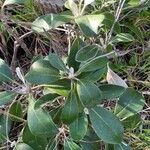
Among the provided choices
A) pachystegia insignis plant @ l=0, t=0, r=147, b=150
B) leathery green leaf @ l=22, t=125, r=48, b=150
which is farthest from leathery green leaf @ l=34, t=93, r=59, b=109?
leathery green leaf @ l=22, t=125, r=48, b=150

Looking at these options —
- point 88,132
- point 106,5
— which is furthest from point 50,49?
point 88,132

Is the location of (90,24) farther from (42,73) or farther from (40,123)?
(40,123)

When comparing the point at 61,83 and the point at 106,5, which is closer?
the point at 61,83

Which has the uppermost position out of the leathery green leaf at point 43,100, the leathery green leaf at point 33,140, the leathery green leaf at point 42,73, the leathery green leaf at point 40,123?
the leathery green leaf at point 42,73

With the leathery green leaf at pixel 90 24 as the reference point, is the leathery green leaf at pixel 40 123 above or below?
below

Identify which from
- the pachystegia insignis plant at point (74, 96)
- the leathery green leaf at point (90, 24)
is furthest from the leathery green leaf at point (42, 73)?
the leathery green leaf at point (90, 24)

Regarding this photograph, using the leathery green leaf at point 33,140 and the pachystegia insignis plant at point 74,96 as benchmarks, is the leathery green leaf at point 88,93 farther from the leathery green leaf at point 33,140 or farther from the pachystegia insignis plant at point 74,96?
the leathery green leaf at point 33,140

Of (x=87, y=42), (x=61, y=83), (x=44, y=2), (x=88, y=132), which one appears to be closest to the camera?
(x=61, y=83)

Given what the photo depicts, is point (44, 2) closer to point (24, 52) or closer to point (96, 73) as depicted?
point (24, 52)
